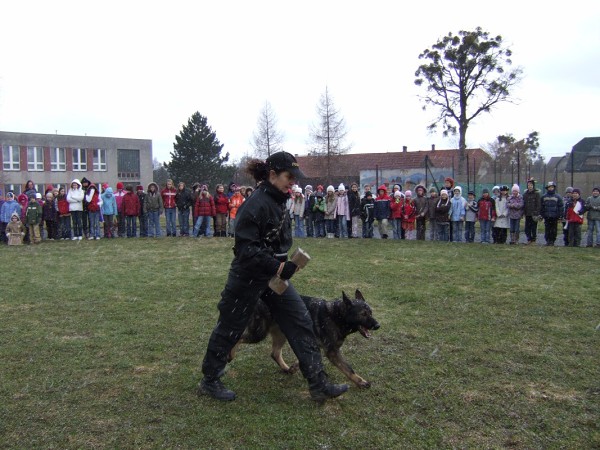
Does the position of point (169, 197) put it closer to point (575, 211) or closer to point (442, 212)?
point (442, 212)

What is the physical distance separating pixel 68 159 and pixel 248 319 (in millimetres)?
52152

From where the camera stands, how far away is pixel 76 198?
616 inches

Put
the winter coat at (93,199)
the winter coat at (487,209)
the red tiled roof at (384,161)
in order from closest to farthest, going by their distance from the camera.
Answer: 1. the winter coat at (487,209)
2. the winter coat at (93,199)
3. the red tiled roof at (384,161)

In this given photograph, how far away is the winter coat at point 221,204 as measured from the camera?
1622 cm

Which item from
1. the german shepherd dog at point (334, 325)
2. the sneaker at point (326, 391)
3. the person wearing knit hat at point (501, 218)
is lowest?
the sneaker at point (326, 391)

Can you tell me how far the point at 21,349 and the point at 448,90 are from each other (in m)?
33.2

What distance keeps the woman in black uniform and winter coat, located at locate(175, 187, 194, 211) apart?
12504mm

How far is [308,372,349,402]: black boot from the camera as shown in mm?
4027

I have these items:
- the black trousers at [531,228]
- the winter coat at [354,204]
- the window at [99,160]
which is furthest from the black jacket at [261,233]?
the window at [99,160]

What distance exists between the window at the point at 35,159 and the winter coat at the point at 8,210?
1437 inches

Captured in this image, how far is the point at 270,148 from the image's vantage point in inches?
1583

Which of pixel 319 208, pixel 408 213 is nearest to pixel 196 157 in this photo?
pixel 319 208

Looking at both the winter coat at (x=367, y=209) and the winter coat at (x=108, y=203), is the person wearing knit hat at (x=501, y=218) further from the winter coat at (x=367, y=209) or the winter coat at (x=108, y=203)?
the winter coat at (x=108, y=203)

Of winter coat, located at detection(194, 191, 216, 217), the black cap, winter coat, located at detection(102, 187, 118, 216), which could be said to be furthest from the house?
the black cap
